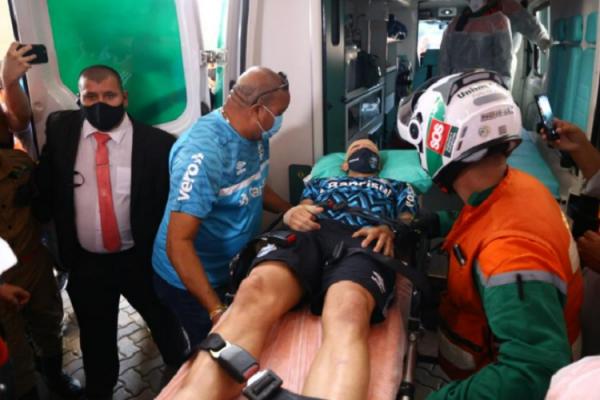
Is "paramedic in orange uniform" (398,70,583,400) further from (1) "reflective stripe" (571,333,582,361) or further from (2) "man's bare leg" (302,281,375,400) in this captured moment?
(2) "man's bare leg" (302,281,375,400)

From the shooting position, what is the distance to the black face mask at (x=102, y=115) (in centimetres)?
234

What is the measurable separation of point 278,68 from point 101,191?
155 cm

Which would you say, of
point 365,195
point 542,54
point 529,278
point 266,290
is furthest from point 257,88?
point 542,54

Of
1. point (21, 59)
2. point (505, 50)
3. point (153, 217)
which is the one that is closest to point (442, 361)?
point (153, 217)

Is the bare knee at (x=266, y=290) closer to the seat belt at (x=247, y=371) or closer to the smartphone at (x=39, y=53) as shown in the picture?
the seat belt at (x=247, y=371)

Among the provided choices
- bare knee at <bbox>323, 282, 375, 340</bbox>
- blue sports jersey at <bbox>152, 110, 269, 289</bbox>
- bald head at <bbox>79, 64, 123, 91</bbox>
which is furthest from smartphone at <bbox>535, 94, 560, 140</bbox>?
bald head at <bbox>79, 64, 123, 91</bbox>

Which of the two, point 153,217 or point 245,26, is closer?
point 153,217

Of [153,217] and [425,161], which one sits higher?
[425,161]

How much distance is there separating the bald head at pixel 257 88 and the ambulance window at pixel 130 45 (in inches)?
34.7

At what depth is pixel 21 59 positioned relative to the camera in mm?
A: 2307

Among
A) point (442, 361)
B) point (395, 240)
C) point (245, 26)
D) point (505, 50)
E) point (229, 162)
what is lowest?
point (442, 361)

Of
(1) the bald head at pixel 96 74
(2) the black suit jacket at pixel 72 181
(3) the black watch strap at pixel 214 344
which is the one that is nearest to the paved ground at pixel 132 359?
(2) the black suit jacket at pixel 72 181

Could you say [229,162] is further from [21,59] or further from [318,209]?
[21,59]

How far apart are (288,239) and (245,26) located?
72.2 inches
